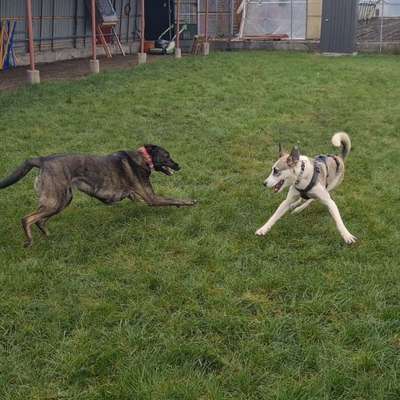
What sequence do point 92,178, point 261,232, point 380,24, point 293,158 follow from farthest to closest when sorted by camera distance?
point 380,24 < point 92,178 < point 261,232 < point 293,158

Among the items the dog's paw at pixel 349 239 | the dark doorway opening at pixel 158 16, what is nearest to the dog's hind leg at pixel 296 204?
the dog's paw at pixel 349 239

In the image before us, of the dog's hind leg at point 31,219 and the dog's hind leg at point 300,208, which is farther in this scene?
the dog's hind leg at point 300,208

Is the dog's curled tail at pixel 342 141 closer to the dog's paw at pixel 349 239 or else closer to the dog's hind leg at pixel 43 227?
the dog's paw at pixel 349 239

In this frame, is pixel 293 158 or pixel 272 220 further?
pixel 272 220

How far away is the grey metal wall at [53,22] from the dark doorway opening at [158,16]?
7.12ft

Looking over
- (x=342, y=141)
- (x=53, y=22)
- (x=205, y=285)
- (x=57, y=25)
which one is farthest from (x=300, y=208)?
(x=57, y=25)

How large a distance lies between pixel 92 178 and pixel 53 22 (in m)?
15.4

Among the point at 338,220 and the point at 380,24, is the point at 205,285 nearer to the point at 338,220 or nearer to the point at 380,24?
the point at 338,220

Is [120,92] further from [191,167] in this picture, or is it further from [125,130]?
[191,167]

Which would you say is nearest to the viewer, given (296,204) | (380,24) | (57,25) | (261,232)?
(261,232)

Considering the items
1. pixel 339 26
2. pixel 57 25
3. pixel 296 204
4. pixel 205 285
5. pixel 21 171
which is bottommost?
pixel 205 285

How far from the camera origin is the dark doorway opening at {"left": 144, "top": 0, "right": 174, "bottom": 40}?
24.2 m

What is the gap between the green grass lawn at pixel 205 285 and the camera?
118 inches

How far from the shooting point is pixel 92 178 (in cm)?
507
